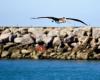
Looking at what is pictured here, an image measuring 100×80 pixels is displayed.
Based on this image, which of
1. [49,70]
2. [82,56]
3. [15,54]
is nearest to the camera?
[49,70]

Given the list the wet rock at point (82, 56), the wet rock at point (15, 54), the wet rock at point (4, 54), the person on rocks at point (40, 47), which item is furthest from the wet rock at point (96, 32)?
the wet rock at point (4, 54)

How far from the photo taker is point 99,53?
104938 millimetres

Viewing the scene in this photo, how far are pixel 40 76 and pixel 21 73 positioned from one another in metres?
5.04

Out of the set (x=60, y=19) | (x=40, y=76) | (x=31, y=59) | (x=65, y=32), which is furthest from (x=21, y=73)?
(x=65, y=32)

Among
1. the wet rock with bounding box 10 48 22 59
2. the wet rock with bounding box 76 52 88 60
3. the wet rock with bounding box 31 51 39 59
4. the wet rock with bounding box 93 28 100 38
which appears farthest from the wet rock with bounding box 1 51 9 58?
the wet rock with bounding box 93 28 100 38

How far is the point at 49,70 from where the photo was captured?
294ft

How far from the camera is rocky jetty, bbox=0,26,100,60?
345 feet

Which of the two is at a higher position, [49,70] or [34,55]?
[49,70]

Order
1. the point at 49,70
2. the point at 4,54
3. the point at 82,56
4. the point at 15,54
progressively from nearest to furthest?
the point at 49,70 → the point at 82,56 → the point at 4,54 → the point at 15,54

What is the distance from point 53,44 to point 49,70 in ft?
59.1

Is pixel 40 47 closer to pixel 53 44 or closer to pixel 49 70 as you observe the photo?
pixel 53 44

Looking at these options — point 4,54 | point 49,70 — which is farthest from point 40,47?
point 49,70

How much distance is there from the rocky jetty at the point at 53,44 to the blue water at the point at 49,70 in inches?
158

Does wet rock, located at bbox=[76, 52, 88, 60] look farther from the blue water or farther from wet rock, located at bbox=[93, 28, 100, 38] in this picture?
wet rock, located at bbox=[93, 28, 100, 38]
